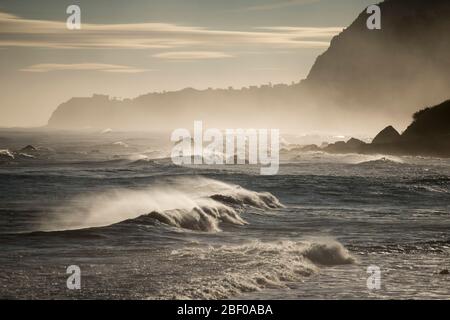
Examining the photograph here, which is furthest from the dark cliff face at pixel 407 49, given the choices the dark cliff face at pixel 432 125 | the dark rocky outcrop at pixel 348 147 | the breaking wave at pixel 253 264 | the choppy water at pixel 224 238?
the breaking wave at pixel 253 264

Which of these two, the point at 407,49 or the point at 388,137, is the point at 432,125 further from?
the point at 407,49

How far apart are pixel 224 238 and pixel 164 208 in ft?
25.6

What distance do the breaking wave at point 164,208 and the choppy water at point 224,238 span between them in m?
0.07

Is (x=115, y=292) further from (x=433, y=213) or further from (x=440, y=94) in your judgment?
(x=440, y=94)

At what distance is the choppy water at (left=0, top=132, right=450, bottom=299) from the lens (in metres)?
15.4

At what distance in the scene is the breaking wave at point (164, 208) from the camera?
85.5 ft

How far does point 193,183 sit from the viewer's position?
4675 cm

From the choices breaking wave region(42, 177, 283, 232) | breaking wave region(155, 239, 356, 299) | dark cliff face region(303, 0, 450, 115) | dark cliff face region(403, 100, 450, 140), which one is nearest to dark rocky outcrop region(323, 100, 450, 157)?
dark cliff face region(403, 100, 450, 140)

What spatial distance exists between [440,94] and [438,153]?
104m

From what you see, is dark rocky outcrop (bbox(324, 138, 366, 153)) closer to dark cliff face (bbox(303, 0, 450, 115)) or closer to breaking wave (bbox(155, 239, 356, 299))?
breaking wave (bbox(155, 239, 356, 299))

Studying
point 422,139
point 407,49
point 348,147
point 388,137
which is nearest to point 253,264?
point 422,139

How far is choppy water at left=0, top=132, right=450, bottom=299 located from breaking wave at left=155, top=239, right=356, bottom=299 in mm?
31
